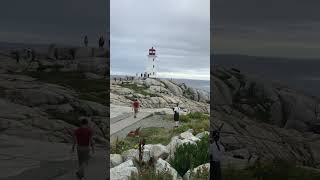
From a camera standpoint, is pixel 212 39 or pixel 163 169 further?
pixel 163 169

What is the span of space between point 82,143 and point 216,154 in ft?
5.54

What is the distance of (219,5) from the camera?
6.21 meters

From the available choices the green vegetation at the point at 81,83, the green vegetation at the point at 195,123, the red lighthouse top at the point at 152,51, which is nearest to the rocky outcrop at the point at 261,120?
the green vegetation at the point at 81,83

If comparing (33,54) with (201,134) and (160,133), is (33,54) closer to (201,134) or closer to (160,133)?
(201,134)

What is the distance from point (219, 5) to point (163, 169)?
10.6 feet

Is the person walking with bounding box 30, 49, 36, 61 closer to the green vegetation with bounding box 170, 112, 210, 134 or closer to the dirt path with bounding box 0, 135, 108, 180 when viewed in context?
the dirt path with bounding box 0, 135, 108, 180

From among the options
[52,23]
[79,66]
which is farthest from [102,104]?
[52,23]

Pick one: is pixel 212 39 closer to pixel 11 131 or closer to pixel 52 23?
pixel 52 23

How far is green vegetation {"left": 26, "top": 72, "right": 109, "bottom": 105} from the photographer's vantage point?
6.04m

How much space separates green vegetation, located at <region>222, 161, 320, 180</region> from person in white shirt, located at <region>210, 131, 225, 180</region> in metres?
0.10

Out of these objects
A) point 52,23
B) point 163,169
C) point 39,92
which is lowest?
point 163,169

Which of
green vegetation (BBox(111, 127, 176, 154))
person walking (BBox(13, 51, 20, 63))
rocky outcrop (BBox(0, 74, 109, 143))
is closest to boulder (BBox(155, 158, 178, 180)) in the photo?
green vegetation (BBox(111, 127, 176, 154))

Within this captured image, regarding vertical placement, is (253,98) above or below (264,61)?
below

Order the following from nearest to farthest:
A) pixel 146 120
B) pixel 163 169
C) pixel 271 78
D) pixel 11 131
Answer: pixel 11 131 → pixel 271 78 → pixel 163 169 → pixel 146 120
